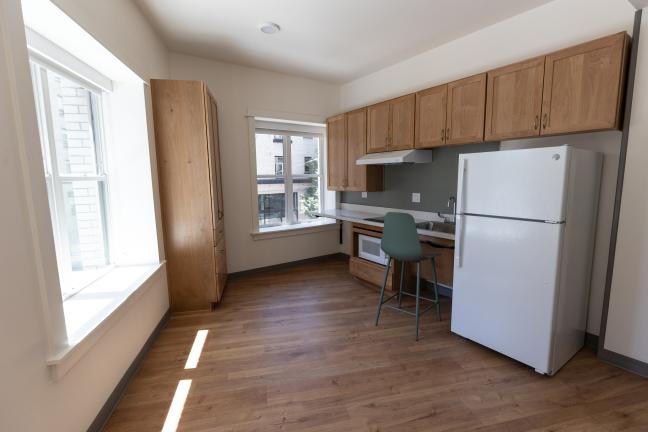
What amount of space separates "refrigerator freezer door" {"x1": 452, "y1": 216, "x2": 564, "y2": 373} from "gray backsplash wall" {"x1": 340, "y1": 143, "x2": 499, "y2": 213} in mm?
1047

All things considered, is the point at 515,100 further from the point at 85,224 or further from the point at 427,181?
the point at 85,224

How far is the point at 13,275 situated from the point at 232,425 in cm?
129

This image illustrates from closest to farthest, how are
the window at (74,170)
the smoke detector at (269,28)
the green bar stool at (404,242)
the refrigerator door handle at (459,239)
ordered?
the window at (74,170), the refrigerator door handle at (459,239), the green bar stool at (404,242), the smoke detector at (269,28)

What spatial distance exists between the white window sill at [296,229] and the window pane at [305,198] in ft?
0.50

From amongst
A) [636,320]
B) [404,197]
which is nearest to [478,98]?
[404,197]

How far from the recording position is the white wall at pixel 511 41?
2.11 m

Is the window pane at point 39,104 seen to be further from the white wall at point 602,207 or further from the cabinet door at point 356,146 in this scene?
the white wall at point 602,207

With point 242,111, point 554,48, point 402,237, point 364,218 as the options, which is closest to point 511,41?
point 554,48

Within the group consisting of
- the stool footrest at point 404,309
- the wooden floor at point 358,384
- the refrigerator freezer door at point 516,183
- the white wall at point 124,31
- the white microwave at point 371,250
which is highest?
the white wall at point 124,31

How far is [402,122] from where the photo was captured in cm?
328

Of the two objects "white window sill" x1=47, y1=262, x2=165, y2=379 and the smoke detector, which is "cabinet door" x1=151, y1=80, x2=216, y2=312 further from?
the smoke detector

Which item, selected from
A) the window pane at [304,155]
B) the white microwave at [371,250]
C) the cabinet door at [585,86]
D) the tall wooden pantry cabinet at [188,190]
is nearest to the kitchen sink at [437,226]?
the white microwave at [371,250]

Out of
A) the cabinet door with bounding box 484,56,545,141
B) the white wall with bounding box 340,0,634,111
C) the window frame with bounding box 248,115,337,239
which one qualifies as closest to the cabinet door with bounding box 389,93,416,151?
the white wall with bounding box 340,0,634,111

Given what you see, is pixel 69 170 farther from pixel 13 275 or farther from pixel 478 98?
pixel 478 98
